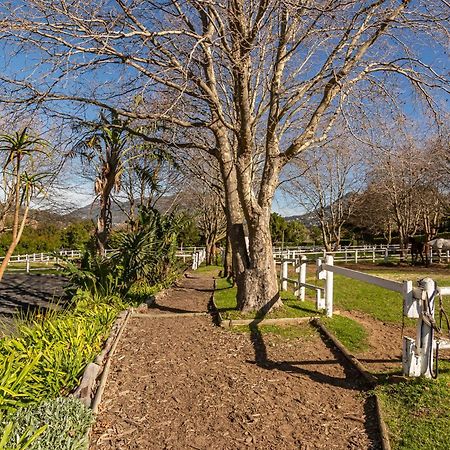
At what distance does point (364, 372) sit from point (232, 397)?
150 cm

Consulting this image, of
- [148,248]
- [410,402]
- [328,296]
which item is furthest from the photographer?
[148,248]

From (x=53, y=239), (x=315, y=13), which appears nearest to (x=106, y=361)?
(x=315, y=13)

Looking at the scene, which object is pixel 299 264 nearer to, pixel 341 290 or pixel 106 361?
pixel 341 290

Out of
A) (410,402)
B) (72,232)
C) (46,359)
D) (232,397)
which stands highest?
(72,232)

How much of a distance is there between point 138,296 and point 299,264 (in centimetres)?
385

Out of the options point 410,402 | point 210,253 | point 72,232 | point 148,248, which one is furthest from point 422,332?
point 72,232

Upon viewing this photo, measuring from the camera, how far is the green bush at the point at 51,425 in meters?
2.82

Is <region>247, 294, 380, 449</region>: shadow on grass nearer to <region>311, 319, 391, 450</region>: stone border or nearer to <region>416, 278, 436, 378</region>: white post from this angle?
<region>311, 319, 391, 450</region>: stone border

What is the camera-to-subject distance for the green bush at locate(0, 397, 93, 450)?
282 cm

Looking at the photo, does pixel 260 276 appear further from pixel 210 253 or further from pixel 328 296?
pixel 210 253

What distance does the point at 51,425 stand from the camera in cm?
305

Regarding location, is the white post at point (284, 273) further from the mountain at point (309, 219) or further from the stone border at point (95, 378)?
the mountain at point (309, 219)

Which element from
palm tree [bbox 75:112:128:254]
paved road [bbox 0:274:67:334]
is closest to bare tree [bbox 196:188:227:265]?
paved road [bbox 0:274:67:334]

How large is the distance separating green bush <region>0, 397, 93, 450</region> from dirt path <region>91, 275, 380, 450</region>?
0.28 meters
